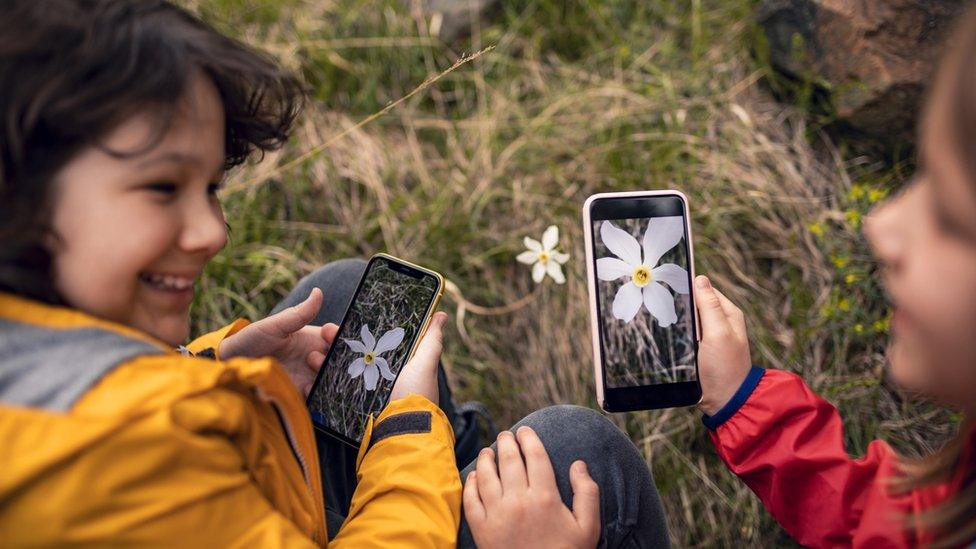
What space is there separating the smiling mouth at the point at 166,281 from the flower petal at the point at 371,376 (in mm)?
442

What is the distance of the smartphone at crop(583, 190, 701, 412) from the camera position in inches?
52.6

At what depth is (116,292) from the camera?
0.92 m

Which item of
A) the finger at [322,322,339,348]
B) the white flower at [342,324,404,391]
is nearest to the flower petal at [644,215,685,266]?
the white flower at [342,324,404,391]

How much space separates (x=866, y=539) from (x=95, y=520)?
106 cm

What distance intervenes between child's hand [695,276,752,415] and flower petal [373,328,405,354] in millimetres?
563

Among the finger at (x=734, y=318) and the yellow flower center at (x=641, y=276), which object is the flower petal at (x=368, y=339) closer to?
the yellow flower center at (x=641, y=276)

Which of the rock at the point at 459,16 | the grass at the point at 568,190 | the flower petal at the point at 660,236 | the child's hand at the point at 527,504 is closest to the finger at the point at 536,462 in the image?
the child's hand at the point at 527,504

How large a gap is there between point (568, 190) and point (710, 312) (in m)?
0.82

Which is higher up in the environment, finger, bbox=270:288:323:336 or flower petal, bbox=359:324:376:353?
finger, bbox=270:288:323:336

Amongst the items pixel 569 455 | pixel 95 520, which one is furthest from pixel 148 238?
pixel 569 455

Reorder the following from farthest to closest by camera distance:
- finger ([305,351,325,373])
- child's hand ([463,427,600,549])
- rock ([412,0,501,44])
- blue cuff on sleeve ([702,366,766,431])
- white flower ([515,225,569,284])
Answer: rock ([412,0,501,44]) → white flower ([515,225,569,284]) → finger ([305,351,325,373]) → blue cuff on sleeve ([702,366,766,431]) → child's hand ([463,427,600,549])

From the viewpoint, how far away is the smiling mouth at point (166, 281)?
0.99m

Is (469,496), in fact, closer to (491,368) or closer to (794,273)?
(491,368)

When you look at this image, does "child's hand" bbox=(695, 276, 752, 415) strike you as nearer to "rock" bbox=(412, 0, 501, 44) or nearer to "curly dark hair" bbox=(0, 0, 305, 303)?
"curly dark hair" bbox=(0, 0, 305, 303)
